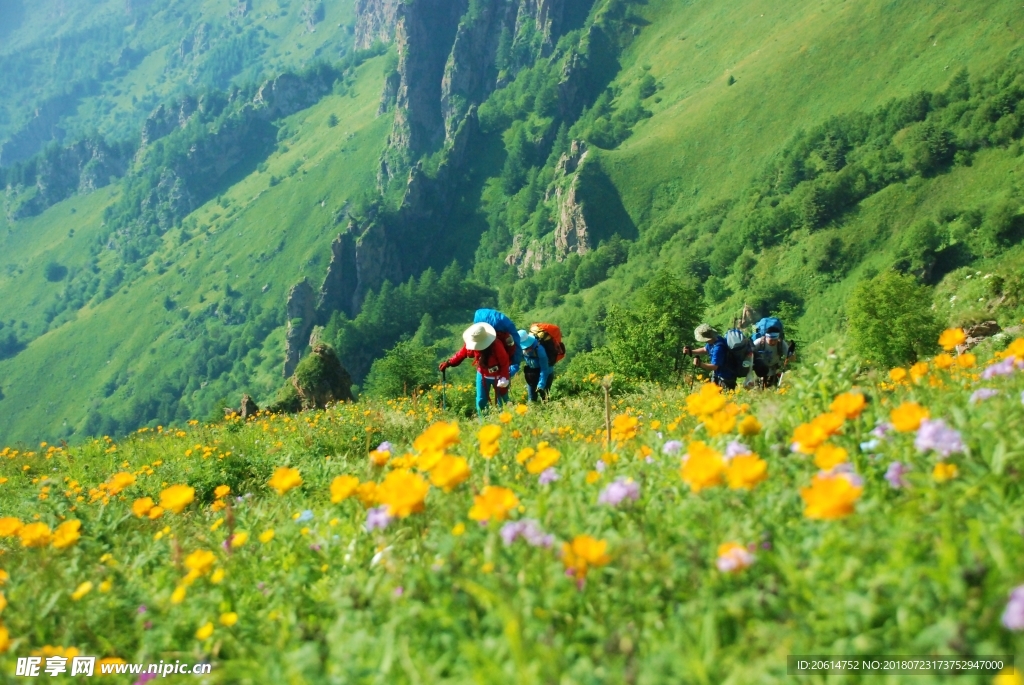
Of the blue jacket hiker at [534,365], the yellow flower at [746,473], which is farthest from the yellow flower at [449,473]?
the blue jacket hiker at [534,365]

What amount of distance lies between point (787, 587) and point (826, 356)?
85.9 inches

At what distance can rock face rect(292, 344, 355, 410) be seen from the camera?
27.7 metres

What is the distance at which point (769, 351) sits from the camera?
38.7 ft

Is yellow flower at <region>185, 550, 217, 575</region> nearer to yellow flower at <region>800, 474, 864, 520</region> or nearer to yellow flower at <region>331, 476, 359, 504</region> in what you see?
yellow flower at <region>331, 476, 359, 504</region>

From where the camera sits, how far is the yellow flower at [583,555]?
231cm

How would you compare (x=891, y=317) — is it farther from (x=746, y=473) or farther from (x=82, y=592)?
(x=82, y=592)

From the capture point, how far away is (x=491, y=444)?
3531mm

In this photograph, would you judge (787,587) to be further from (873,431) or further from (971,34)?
(971,34)

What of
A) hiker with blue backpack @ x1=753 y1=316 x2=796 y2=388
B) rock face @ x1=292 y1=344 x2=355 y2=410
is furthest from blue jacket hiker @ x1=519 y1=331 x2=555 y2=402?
rock face @ x1=292 y1=344 x2=355 y2=410

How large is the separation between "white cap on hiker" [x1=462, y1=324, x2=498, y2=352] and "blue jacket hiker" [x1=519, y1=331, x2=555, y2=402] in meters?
1.18

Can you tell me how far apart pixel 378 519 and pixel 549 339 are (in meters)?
10.4

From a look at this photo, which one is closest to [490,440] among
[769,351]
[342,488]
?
[342,488]

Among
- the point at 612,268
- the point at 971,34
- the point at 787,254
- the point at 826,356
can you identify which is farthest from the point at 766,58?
the point at 826,356

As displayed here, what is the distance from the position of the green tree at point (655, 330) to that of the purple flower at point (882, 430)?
19855 millimetres
